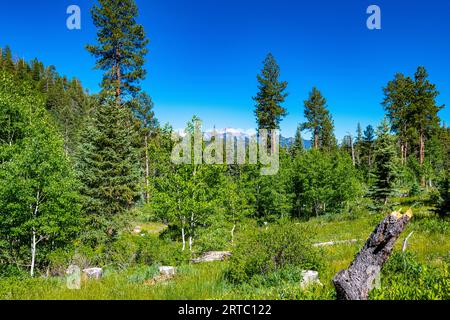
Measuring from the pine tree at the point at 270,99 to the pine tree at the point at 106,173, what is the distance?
24617 mm

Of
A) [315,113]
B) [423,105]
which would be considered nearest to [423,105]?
[423,105]

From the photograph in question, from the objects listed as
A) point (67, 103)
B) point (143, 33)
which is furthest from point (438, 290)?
point (67, 103)

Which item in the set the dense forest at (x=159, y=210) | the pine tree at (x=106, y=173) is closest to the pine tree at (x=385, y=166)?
the dense forest at (x=159, y=210)

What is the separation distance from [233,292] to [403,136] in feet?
159

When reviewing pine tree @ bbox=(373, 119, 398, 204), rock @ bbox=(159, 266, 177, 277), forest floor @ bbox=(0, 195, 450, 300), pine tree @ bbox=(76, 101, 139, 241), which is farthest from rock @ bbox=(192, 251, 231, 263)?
pine tree @ bbox=(373, 119, 398, 204)

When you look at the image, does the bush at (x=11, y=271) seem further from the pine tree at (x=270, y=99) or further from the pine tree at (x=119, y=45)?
the pine tree at (x=270, y=99)

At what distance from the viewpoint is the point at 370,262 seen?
6.12 metres

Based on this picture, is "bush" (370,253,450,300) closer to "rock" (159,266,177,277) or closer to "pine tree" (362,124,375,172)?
"rock" (159,266,177,277)

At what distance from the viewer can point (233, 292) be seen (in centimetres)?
743

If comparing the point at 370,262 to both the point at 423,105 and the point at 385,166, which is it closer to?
the point at 385,166

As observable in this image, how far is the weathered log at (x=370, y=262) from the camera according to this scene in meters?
5.89

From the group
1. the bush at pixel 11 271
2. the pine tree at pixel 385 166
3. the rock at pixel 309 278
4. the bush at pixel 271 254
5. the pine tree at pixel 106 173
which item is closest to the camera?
the rock at pixel 309 278

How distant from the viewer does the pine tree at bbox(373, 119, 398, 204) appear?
2634cm
